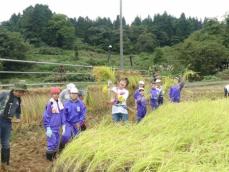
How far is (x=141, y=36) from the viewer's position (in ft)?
284

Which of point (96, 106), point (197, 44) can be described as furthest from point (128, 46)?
point (96, 106)

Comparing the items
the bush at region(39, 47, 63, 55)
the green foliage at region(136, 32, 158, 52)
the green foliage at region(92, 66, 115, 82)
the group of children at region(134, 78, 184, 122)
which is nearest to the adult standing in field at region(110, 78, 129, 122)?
the group of children at region(134, 78, 184, 122)

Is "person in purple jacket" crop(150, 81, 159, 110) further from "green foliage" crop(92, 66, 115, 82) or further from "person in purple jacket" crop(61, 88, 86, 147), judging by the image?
"person in purple jacket" crop(61, 88, 86, 147)

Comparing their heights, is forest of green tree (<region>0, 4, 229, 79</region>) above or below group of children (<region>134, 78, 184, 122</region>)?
above

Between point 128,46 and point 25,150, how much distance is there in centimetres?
7427

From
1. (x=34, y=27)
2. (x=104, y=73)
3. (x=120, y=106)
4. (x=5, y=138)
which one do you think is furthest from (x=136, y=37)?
(x=5, y=138)

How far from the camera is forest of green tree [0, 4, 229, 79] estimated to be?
4947 centimetres

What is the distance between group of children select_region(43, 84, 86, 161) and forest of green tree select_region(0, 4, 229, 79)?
3681cm

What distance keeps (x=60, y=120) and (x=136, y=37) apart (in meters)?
82.0

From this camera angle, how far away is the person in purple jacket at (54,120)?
7.79 m

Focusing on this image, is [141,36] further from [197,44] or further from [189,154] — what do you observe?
[189,154]

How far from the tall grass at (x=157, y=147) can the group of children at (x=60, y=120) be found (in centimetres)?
144

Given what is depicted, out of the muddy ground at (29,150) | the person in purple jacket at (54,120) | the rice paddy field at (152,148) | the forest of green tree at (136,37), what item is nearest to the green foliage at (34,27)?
the forest of green tree at (136,37)

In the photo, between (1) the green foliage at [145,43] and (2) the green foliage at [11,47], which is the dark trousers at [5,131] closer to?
(2) the green foliage at [11,47]
